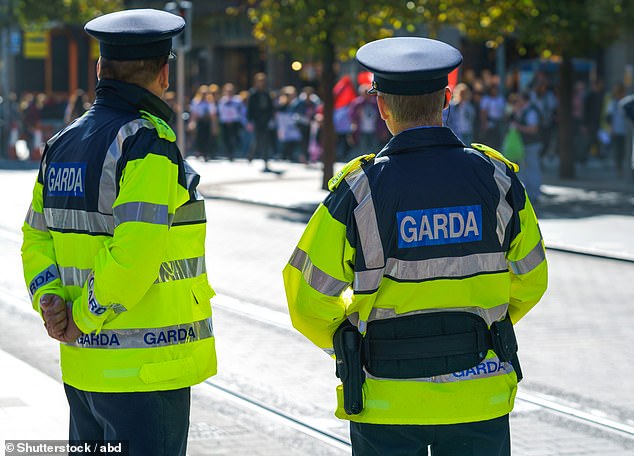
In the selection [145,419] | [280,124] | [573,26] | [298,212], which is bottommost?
[280,124]

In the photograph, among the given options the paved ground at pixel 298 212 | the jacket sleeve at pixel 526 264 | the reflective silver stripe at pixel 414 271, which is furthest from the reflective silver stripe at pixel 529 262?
the paved ground at pixel 298 212

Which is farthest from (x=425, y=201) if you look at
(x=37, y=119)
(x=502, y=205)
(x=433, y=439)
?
(x=37, y=119)

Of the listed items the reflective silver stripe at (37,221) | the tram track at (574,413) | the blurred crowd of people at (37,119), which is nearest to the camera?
the reflective silver stripe at (37,221)

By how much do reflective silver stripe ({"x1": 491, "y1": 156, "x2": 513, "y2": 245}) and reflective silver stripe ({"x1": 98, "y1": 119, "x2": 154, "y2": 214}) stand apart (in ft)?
3.16

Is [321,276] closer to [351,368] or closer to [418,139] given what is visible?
[351,368]

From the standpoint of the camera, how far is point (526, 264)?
3.71 metres

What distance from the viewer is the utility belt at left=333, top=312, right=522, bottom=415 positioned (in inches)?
136

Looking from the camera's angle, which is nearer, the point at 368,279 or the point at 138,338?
the point at 368,279

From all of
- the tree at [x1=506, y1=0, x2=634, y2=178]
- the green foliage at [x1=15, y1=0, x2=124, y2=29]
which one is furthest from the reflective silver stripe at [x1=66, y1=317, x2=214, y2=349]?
the green foliage at [x1=15, y1=0, x2=124, y2=29]

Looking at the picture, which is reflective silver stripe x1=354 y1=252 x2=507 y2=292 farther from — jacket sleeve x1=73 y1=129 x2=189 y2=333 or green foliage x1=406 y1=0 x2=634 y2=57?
green foliage x1=406 y1=0 x2=634 y2=57

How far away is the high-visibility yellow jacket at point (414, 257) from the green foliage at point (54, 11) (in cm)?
3297

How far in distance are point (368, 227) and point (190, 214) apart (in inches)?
23.5

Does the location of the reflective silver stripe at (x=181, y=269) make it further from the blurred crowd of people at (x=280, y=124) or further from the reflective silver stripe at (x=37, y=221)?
the blurred crowd of people at (x=280, y=124)

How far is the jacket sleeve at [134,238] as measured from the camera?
3.55m
